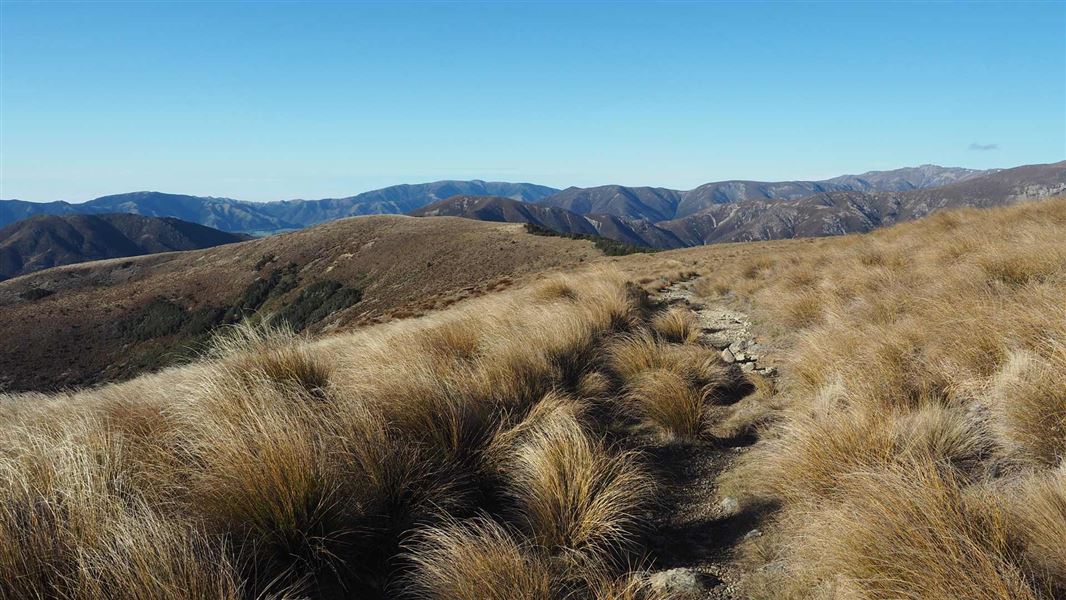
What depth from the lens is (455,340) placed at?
571 centimetres

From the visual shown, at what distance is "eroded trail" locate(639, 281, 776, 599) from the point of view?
2359 millimetres

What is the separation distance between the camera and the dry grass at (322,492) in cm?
189

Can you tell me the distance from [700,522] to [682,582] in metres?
0.71

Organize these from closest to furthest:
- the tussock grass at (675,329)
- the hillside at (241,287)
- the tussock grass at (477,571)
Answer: the tussock grass at (477,571), the tussock grass at (675,329), the hillside at (241,287)

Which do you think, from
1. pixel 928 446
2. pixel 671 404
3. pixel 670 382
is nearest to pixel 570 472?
pixel 671 404

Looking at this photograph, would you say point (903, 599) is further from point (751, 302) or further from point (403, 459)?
point (751, 302)

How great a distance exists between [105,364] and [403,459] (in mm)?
77231

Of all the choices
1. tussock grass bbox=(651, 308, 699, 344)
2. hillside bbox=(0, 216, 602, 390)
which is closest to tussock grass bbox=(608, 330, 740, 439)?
→ tussock grass bbox=(651, 308, 699, 344)

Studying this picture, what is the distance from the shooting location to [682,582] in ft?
7.64

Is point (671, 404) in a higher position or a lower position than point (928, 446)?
lower

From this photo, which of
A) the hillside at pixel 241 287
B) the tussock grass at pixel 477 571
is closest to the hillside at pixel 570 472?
the tussock grass at pixel 477 571

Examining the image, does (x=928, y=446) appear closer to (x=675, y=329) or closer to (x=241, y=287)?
(x=675, y=329)

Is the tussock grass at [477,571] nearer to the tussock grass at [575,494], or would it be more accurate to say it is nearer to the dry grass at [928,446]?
the tussock grass at [575,494]

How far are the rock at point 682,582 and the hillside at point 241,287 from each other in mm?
41738
